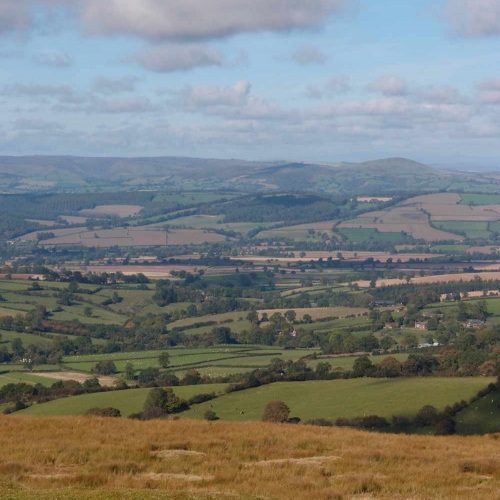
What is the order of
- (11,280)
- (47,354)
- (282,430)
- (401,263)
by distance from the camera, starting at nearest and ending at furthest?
(282,430) → (47,354) → (11,280) → (401,263)

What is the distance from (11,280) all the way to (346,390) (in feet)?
300

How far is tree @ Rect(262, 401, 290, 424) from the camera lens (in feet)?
122

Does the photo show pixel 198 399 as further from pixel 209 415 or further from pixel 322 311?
pixel 322 311

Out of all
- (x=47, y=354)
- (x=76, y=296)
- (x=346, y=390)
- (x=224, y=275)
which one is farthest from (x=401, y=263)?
(x=346, y=390)

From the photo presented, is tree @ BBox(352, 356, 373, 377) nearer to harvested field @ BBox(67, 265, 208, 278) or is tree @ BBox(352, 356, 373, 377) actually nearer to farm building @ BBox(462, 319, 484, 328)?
farm building @ BBox(462, 319, 484, 328)

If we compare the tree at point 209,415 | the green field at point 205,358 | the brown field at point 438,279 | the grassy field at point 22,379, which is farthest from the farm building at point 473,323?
the tree at point 209,415

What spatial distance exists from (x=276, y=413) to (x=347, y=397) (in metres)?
9.76

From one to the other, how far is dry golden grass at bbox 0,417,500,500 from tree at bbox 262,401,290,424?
1580cm

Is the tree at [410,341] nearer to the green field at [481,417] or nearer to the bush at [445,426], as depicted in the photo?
the green field at [481,417]

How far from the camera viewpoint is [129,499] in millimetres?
12781

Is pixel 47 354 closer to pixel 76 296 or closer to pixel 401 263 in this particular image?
pixel 76 296

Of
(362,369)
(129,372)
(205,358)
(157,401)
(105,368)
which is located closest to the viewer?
(157,401)

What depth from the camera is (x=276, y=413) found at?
38.0m

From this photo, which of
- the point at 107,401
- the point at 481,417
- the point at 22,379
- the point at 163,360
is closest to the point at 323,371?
the point at 107,401
